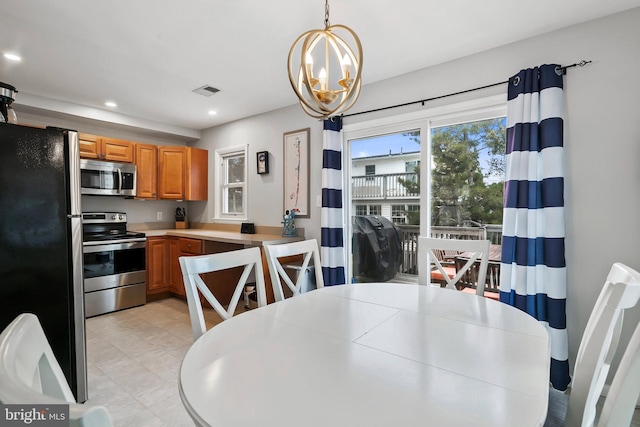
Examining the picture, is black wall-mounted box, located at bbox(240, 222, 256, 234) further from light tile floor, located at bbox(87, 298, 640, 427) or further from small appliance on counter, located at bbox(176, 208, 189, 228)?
small appliance on counter, located at bbox(176, 208, 189, 228)

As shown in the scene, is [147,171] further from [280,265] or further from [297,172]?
[280,265]

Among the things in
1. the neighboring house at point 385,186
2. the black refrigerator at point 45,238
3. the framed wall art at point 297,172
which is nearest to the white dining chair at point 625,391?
the neighboring house at point 385,186

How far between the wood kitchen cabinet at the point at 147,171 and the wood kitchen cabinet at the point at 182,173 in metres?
0.06

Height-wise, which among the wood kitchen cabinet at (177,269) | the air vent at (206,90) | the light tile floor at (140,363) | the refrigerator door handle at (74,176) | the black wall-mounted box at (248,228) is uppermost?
the air vent at (206,90)

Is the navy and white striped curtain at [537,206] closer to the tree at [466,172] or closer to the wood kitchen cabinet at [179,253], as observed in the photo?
the tree at [466,172]

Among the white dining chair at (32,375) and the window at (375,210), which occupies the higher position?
the window at (375,210)

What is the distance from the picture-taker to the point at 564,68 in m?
2.21

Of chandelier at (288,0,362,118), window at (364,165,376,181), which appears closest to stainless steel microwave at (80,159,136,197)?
window at (364,165,376,181)

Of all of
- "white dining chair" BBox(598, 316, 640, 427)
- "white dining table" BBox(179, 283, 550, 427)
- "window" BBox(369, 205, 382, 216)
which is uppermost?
"window" BBox(369, 205, 382, 216)

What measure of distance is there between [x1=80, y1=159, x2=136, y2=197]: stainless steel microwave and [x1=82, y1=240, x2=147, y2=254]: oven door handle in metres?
0.71

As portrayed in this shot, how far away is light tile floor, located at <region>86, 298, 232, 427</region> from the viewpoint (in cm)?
196

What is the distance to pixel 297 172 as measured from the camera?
377 centimetres

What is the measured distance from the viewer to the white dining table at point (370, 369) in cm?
74

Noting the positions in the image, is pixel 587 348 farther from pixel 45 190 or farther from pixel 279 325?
pixel 45 190
